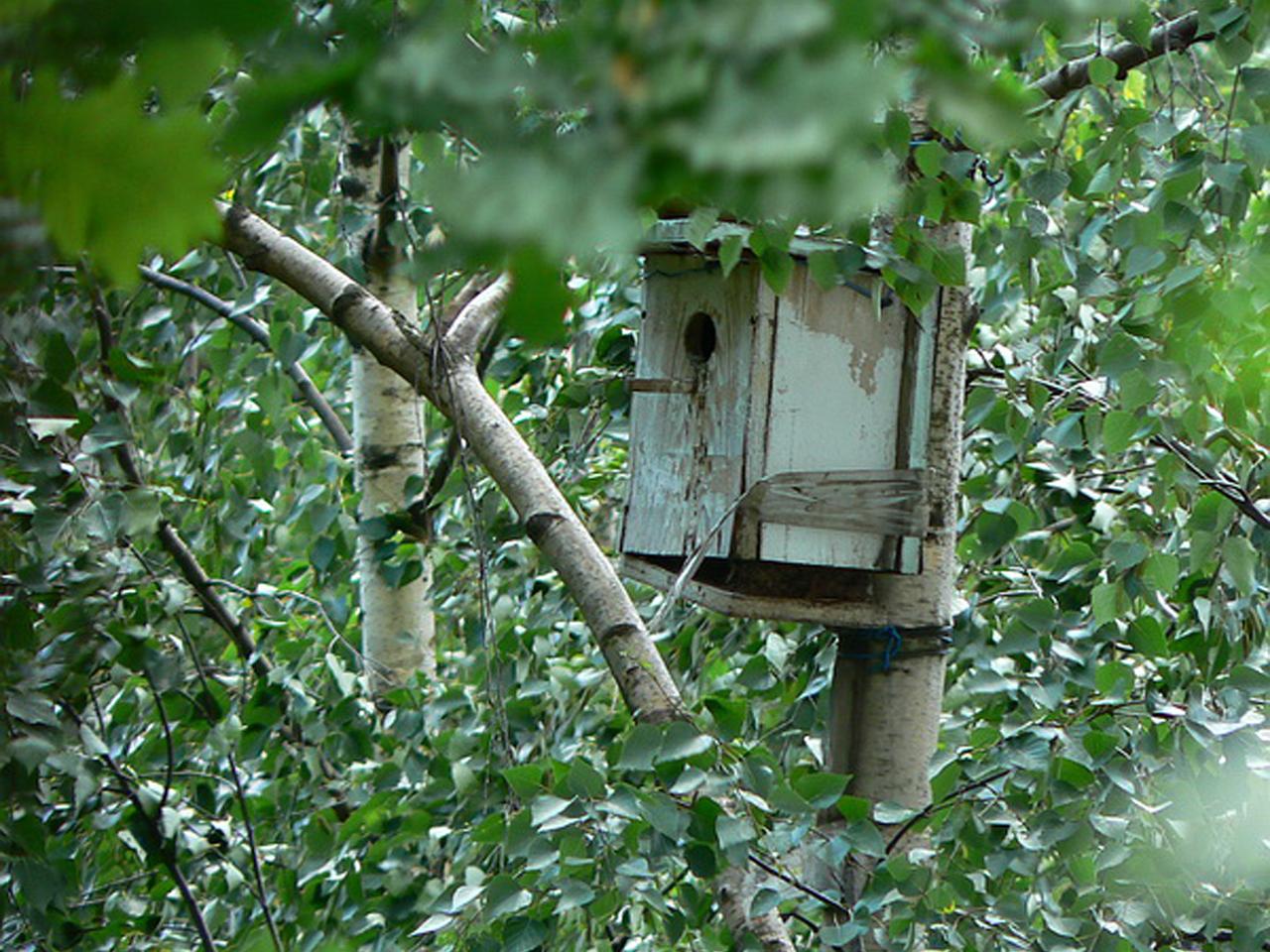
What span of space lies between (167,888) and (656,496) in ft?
2.95

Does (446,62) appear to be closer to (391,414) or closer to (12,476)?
(12,476)

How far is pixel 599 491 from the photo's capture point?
98.6 inches

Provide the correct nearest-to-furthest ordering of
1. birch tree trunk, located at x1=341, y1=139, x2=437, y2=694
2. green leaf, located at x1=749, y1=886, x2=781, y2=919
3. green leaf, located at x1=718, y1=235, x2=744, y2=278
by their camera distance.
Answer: green leaf, located at x1=718, y1=235, x2=744, y2=278 < green leaf, located at x1=749, y1=886, x2=781, y2=919 < birch tree trunk, located at x1=341, y1=139, x2=437, y2=694

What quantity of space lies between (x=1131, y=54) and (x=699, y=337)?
1.93 ft

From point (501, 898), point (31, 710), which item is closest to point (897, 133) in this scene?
point (501, 898)

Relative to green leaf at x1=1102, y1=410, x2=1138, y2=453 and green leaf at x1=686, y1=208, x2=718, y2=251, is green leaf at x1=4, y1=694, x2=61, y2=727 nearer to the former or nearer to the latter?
green leaf at x1=686, y1=208, x2=718, y2=251

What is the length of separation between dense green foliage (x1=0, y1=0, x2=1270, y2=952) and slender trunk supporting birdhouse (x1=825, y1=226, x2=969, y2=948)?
0.05m

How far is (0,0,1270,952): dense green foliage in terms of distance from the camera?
292 millimetres

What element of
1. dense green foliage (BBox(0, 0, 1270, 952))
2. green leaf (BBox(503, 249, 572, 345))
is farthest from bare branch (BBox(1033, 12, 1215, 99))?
green leaf (BBox(503, 249, 572, 345))

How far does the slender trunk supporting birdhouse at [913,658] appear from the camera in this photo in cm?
179

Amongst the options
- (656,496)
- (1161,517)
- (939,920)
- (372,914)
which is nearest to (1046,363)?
(1161,517)

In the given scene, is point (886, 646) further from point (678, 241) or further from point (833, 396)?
point (678, 241)

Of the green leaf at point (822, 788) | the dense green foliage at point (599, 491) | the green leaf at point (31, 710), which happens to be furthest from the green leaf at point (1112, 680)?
the green leaf at point (31, 710)

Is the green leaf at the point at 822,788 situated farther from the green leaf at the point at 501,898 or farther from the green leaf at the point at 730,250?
the green leaf at the point at 730,250
